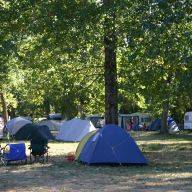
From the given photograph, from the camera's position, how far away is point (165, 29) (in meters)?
12.9

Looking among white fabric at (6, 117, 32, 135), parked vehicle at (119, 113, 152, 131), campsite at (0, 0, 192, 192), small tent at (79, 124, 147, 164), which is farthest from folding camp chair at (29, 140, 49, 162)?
parked vehicle at (119, 113, 152, 131)

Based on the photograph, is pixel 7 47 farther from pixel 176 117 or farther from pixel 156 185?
pixel 176 117

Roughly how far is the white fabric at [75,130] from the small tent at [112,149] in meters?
14.1

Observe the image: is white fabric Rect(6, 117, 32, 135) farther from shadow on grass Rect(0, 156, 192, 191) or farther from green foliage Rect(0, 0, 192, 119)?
shadow on grass Rect(0, 156, 192, 191)

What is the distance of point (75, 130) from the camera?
31438 mm

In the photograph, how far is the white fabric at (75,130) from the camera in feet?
101

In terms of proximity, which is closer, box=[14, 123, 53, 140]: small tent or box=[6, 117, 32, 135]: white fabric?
box=[14, 123, 53, 140]: small tent

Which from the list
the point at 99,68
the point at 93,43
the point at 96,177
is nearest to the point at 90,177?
the point at 96,177

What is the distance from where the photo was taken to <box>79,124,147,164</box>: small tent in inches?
625

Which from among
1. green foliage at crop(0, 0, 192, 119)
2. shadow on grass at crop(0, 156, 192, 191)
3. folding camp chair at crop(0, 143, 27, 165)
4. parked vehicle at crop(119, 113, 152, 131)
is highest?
green foliage at crop(0, 0, 192, 119)

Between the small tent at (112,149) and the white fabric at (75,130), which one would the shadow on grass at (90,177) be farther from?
the white fabric at (75,130)

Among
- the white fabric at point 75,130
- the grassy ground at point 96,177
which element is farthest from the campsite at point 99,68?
the white fabric at point 75,130

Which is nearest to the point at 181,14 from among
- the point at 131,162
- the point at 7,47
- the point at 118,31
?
the point at 118,31

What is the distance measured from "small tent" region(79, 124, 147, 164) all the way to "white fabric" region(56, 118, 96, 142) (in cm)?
1406
